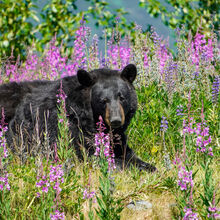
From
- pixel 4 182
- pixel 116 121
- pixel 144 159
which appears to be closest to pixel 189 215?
pixel 4 182

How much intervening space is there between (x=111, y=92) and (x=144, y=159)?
976 millimetres

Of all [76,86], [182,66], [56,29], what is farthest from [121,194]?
[56,29]

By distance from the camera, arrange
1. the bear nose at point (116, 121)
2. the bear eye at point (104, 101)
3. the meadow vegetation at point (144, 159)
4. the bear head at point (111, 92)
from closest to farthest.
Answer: the meadow vegetation at point (144, 159) < the bear nose at point (116, 121) < the bear head at point (111, 92) < the bear eye at point (104, 101)

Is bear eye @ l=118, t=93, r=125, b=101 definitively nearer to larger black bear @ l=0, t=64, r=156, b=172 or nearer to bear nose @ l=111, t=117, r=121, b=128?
larger black bear @ l=0, t=64, r=156, b=172

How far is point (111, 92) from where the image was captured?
14.8 feet

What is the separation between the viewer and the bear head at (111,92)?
4.34 m

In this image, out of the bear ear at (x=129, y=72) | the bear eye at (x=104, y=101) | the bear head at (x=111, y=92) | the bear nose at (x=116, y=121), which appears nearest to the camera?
the bear nose at (x=116, y=121)

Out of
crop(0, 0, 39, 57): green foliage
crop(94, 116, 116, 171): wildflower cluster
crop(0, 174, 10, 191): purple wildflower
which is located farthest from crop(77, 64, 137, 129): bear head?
crop(0, 0, 39, 57): green foliage

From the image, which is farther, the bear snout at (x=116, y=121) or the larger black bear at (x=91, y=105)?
the larger black bear at (x=91, y=105)

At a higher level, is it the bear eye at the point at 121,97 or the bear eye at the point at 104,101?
the bear eye at the point at 121,97

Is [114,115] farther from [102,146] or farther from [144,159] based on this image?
[102,146]

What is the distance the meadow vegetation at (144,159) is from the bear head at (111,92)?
39cm

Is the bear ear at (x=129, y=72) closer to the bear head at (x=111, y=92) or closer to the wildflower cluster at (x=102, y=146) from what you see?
the bear head at (x=111, y=92)

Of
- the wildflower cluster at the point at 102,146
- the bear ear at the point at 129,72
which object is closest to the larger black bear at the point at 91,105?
the bear ear at the point at 129,72
